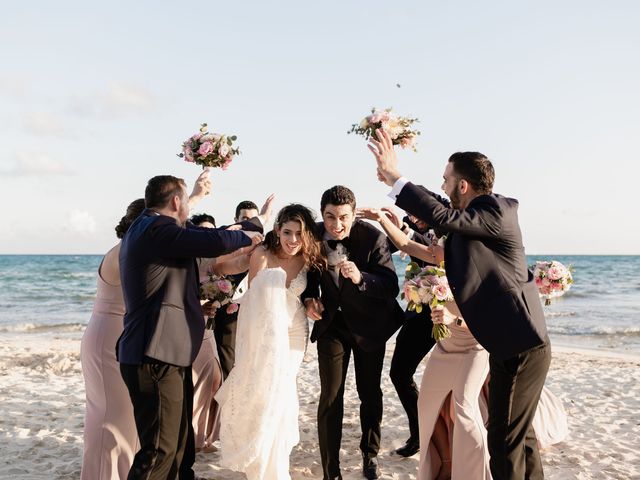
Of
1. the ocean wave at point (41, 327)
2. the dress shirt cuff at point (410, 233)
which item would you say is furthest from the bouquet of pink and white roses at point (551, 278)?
the ocean wave at point (41, 327)

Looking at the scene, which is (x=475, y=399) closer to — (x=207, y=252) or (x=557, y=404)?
(x=557, y=404)

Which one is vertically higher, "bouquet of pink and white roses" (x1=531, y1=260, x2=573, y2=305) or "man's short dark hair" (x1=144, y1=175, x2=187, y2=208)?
"man's short dark hair" (x1=144, y1=175, x2=187, y2=208)

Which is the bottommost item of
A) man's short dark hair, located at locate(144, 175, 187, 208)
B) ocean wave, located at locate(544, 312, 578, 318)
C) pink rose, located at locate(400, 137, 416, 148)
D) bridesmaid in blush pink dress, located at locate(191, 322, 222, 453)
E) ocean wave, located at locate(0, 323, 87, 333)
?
ocean wave, located at locate(0, 323, 87, 333)

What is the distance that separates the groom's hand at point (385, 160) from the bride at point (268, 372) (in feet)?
4.22

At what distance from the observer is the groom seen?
546 cm

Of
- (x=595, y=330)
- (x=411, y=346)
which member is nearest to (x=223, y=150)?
(x=411, y=346)

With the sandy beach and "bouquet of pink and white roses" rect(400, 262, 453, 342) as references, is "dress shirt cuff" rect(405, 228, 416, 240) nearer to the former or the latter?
"bouquet of pink and white roses" rect(400, 262, 453, 342)

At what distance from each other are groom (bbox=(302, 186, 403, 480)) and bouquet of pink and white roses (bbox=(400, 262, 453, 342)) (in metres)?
0.47

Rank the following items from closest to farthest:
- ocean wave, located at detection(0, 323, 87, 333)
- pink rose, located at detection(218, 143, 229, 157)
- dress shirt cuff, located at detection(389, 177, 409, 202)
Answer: dress shirt cuff, located at detection(389, 177, 409, 202), pink rose, located at detection(218, 143, 229, 157), ocean wave, located at detection(0, 323, 87, 333)

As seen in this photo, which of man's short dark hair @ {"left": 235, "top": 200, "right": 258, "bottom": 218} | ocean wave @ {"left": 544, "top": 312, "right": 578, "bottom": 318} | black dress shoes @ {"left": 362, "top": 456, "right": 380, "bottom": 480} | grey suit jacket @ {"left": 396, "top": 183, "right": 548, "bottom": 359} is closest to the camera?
grey suit jacket @ {"left": 396, "top": 183, "right": 548, "bottom": 359}

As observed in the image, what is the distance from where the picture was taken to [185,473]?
509cm

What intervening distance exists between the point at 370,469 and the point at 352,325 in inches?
56.1

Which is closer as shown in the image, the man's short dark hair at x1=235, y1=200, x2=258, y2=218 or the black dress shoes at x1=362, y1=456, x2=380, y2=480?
the black dress shoes at x1=362, y1=456, x2=380, y2=480

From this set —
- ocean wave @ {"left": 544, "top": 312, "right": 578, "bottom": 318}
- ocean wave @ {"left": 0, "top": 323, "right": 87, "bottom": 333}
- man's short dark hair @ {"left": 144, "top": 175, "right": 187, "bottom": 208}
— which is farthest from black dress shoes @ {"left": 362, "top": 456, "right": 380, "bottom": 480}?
ocean wave @ {"left": 544, "top": 312, "right": 578, "bottom": 318}
